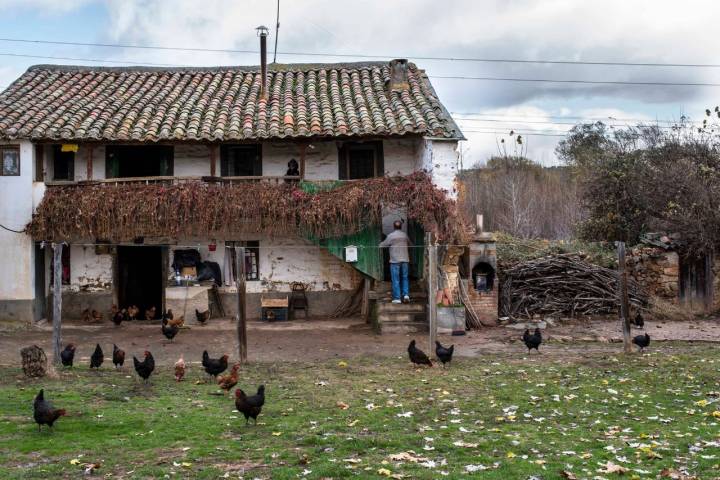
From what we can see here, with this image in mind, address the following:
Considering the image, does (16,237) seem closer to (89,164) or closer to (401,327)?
(89,164)

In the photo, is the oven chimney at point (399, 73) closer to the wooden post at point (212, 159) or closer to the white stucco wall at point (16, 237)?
the wooden post at point (212, 159)

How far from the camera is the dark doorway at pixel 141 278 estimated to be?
20391 mm

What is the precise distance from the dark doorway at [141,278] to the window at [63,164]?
2.43 meters

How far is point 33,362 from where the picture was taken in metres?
11.7

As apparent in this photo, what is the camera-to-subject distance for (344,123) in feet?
61.6

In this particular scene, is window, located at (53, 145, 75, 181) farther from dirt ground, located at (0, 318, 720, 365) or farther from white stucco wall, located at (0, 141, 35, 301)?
dirt ground, located at (0, 318, 720, 365)

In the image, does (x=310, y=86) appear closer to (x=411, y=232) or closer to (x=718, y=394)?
(x=411, y=232)

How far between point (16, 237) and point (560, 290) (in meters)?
13.8

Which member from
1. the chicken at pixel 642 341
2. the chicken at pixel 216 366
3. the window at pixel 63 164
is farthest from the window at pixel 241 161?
the chicken at pixel 642 341

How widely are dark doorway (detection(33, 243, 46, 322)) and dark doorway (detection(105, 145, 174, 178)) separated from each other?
2.63 meters

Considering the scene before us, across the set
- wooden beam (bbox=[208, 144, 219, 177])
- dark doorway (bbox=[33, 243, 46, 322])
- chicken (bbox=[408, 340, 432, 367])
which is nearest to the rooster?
dark doorway (bbox=[33, 243, 46, 322])

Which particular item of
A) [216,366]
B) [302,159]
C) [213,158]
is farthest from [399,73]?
[216,366]

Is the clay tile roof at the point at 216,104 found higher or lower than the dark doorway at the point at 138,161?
higher

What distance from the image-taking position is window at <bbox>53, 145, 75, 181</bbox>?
776 inches
